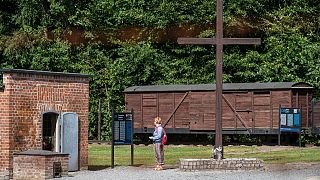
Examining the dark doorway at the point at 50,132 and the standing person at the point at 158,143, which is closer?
the dark doorway at the point at 50,132

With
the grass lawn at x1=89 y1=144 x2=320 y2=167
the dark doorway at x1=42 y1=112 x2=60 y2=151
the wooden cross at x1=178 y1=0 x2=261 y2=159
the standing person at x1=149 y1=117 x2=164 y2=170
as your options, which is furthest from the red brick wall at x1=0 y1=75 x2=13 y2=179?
the grass lawn at x1=89 y1=144 x2=320 y2=167

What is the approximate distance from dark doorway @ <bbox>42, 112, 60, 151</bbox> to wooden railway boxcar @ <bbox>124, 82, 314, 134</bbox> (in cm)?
1601

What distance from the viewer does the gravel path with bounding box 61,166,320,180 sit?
64.7 feet

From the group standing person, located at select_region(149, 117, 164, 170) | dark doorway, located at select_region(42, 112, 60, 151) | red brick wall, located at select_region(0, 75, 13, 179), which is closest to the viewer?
red brick wall, located at select_region(0, 75, 13, 179)

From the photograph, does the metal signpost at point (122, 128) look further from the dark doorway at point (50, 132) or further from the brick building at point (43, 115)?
the dark doorway at point (50, 132)

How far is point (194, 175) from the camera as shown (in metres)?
20.5

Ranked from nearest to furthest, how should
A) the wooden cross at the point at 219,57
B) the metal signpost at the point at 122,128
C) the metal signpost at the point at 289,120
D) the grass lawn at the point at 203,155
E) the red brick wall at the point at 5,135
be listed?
the red brick wall at the point at 5,135, the wooden cross at the point at 219,57, the metal signpost at the point at 122,128, the grass lawn at the point at 203,155, the metal signpost at the point at 289,120

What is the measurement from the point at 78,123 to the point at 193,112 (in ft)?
56.1

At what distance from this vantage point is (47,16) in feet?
159

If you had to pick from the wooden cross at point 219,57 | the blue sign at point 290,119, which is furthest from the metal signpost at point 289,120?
the wooden cross at point 219,57

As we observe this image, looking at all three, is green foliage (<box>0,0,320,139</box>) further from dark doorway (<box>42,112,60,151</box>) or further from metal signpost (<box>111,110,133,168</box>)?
dark doorway (<box>42,112,60,151</box>)

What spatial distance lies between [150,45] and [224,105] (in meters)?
9.74

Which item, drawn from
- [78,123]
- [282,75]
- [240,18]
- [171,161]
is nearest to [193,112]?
[282,75]

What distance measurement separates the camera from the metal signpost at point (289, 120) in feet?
114
